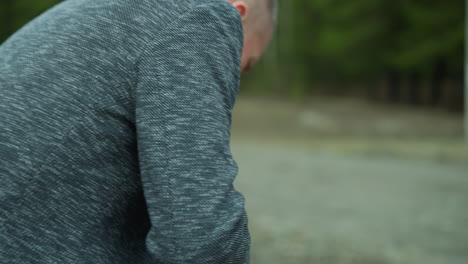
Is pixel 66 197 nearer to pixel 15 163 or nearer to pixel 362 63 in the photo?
pixel 15 163

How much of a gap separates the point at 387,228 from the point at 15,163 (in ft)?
15.1

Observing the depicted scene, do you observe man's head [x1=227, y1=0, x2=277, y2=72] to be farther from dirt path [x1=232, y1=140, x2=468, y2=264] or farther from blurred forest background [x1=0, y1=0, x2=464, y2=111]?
blurred forest background [x1=0, y1=0, x2=464, y2=111]

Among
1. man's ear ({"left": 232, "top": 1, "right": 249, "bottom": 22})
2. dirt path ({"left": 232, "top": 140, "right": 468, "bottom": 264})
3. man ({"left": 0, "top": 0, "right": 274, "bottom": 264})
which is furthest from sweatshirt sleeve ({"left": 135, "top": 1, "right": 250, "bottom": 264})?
dirt path ({"left": 232, "top": 140, "right": 468, "bottom": 264})

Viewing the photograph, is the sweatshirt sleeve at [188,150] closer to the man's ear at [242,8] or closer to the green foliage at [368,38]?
the man's ear at [242,8]

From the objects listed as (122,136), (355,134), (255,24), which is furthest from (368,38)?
(122,136)

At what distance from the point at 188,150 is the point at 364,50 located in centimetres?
2073

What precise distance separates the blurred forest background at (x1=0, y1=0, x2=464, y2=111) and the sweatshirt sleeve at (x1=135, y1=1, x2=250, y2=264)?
1891 cm

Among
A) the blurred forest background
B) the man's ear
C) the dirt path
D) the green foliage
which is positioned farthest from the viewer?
the blurred forest background

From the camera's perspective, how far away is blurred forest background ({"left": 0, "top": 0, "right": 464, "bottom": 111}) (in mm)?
19484

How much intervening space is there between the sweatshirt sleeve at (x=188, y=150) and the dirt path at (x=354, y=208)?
299 cm

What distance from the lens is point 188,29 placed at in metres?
0.96

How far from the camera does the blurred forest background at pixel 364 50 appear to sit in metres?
19.5

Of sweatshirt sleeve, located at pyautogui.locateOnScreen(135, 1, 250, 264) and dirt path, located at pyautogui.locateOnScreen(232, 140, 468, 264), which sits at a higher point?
sweatshirt sleeve, located at pyautogui.locateOnScreen(135, 1, 250, 264)

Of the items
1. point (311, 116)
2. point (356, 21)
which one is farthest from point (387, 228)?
point (356, 21)
